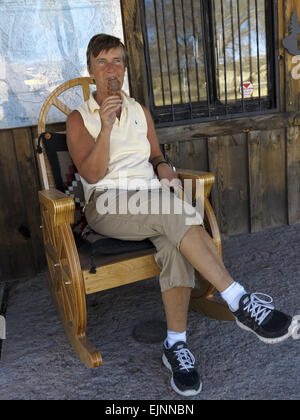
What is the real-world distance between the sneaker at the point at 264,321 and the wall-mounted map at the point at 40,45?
161 cm

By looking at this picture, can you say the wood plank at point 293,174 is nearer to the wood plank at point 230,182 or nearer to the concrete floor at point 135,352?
the wood plank at point 230,182

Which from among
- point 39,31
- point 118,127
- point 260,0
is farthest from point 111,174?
point 260,0

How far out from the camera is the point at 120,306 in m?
2.22

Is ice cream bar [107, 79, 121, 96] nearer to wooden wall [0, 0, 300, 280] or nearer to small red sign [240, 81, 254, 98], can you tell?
wooden wall [0, 0, 300, 280]

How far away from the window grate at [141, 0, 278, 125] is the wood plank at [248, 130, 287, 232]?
0.22 metres

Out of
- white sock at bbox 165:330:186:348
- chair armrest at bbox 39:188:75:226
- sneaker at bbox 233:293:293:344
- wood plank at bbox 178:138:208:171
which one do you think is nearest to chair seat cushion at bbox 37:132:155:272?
chair armrest at bbox 39:188:75:226

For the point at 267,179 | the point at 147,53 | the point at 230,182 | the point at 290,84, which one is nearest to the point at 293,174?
the point at 267,179

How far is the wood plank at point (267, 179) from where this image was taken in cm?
296

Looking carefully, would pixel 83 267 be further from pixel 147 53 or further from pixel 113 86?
pixel 147 53

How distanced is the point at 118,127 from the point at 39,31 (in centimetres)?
96

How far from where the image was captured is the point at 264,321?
146 centimetres

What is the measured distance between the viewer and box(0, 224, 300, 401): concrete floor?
4.96 ft

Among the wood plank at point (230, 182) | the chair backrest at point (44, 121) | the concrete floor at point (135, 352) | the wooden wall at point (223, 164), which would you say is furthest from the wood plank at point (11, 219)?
the wood plank at point (230, 182)
